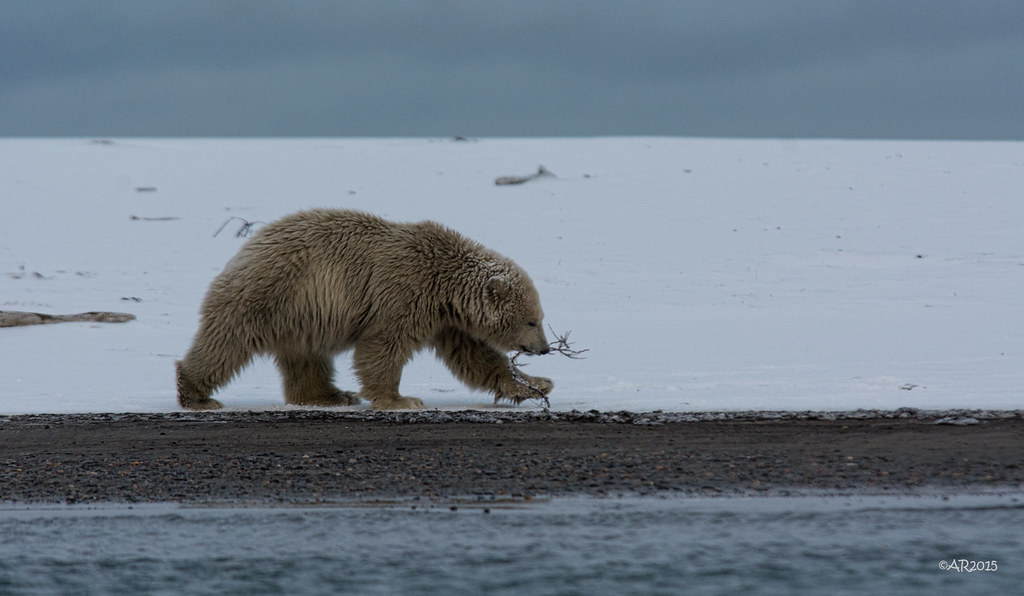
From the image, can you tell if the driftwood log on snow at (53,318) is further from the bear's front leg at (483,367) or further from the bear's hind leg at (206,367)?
the bear's front leg at (483,367)

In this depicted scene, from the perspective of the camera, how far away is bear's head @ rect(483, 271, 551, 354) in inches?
389

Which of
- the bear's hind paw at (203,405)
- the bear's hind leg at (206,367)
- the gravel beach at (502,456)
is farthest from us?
the bear's hind paw at (203,405)

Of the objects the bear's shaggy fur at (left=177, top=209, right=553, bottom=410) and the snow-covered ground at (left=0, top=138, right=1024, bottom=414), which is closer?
the bear's shaggy fur at (left=177, top=209, right=553, bottom=410)

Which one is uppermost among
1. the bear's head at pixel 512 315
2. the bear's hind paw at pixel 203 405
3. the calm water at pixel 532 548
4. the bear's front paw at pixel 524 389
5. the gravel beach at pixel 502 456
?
the bear's head at pixel 512 315

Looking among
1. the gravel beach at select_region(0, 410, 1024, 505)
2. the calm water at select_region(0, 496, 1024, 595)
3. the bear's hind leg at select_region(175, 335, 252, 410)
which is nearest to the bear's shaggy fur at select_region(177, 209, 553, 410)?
the bear's hind leg at select_region(175, 335, 252, 410)

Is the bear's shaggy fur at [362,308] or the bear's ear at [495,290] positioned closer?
the bear's shaggy fur at [362,308]

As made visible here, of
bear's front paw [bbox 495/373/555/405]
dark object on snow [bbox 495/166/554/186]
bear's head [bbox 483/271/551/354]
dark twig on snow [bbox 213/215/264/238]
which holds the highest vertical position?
dark object on snow [bbox 495/166/554/186]

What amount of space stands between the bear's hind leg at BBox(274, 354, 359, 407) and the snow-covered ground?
0.83 feet

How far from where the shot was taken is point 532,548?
18.9 ft

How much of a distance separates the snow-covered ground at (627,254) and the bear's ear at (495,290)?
3.15 feet

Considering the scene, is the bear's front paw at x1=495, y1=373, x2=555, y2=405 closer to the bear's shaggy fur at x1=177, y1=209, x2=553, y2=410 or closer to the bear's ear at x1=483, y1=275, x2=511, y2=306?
the bear's shaggy fur at x1=177, y1=209, x2=553, y2=410

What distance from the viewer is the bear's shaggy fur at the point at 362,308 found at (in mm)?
9656

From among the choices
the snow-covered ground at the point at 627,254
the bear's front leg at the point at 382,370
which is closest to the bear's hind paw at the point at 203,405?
the snow-covered ground at the point at 627,254

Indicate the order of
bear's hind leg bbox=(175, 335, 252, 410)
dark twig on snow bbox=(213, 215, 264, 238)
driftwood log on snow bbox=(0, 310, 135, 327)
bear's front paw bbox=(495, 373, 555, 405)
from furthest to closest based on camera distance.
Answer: dark twig on snow bbox=(213, 215, 264, 238) < driftwood log on snow bbox=(0, 310, 135, 327) < bear's front paw bbox=(495, 373, 555, 405) < bear's hind leg bbox=(175, 335, 252, 410)
